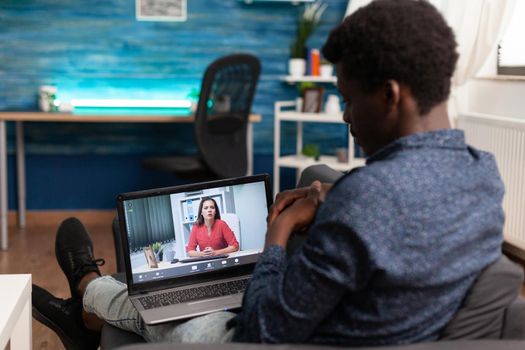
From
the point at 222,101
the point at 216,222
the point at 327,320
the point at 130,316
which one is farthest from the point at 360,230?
the point at 222,101

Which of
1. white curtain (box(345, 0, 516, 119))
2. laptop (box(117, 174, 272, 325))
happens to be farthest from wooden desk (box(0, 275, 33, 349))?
white curtain (box(345, 0, 516, 119))

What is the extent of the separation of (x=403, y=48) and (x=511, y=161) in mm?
2533

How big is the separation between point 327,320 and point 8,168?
3836 millimetres

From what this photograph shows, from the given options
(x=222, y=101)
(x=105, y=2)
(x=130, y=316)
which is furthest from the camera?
(x=105, y=2)

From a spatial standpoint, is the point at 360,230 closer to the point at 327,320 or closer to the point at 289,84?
the point at 327,320

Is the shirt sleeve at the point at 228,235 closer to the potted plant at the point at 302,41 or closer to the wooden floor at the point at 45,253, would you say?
the wooden floor at the point at 45,253

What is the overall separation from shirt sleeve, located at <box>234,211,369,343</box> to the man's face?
0.60 ft

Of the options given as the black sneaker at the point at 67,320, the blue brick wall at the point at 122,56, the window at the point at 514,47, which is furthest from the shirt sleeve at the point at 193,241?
the blue brick wall at the point at 122,56

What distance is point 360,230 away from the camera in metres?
1.09

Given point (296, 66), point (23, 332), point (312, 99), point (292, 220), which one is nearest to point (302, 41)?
point (296, 66)

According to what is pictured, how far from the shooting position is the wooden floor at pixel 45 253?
2.88 meters

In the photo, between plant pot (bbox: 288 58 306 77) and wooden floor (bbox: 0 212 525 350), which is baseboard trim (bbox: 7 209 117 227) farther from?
plant pot (bbox: 288 58 306 77)

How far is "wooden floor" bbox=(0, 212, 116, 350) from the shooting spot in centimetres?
285

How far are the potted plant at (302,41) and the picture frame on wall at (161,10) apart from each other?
2.27ft
